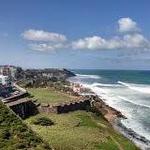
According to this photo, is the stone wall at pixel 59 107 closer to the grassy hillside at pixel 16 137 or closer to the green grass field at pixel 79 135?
the green grass field at pixel 79 135

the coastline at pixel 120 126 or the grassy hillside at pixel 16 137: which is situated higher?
the grassy hillside at pixel 16 137

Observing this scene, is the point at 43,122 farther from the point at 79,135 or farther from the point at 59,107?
the point at 59,107

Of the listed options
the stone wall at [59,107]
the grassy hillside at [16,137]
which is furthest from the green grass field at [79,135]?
the grassy hillside at [16,137]

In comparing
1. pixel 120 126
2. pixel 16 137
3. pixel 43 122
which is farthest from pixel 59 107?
pixel 16 137

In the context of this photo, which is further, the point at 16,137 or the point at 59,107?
the point at 59,107

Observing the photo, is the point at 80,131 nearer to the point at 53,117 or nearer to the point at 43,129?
the point at 43,129

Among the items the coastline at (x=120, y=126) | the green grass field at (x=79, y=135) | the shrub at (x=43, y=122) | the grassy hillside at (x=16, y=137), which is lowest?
the coastline at (x=120, y=126)

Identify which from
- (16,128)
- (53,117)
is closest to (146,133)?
(53,117)
